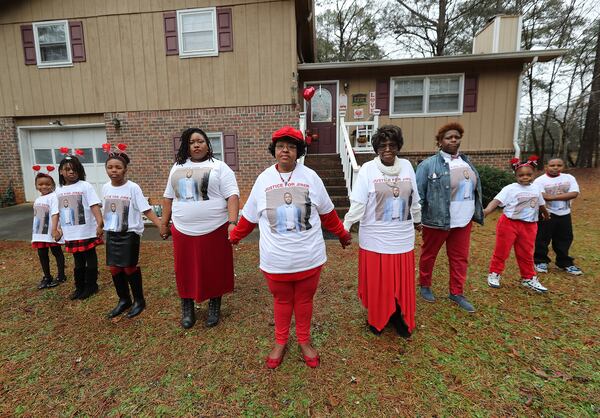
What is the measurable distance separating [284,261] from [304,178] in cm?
59

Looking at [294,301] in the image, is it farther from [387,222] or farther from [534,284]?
[534,284]

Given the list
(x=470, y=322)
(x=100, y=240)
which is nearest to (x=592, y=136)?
(x=470, y=322)

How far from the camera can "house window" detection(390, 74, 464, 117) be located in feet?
31.0

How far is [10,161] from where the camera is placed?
9.31 metres

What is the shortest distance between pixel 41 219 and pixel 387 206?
13.2ft

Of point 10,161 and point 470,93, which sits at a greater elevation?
point 470,93

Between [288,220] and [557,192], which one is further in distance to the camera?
[557,192]

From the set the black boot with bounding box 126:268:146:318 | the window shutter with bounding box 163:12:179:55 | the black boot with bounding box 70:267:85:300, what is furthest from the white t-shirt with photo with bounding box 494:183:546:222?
the window shutter with bounding box 163:12:179:55

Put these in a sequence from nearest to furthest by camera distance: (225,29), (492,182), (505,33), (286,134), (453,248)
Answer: (286,134) → (453,248) → (492,182) → (225,29) → (505,33)

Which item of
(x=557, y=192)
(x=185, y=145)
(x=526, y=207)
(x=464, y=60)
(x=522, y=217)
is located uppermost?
(x=464, y=60)

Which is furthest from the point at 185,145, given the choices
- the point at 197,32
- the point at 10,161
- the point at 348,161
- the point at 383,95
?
the point at 10,161

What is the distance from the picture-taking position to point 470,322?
306 cm

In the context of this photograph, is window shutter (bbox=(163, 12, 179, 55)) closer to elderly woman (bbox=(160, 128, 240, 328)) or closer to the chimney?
Answer: elderly woman (bbox=(160, 128, 240, 328))

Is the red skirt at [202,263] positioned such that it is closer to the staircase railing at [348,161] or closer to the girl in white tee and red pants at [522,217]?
the girl in white tee and red pants at [522,217]
